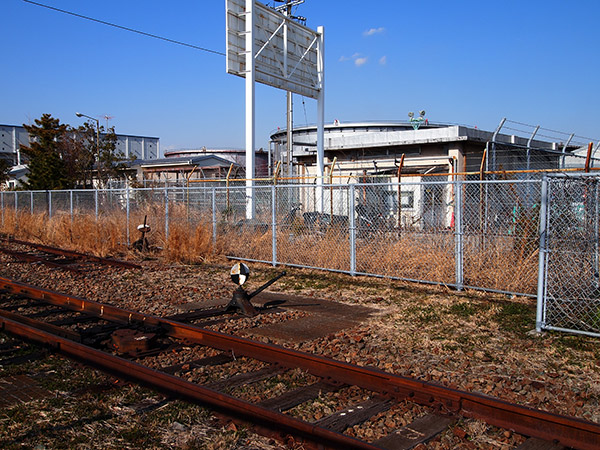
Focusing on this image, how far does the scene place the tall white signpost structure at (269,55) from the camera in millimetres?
18250

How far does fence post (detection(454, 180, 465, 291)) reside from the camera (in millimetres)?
9367

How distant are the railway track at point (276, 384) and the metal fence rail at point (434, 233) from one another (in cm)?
311

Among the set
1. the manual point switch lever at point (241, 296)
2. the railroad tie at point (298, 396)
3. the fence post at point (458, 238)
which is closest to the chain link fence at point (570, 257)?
the fence post at point (458, 238)

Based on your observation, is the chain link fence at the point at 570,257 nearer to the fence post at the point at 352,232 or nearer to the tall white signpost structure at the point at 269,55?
the fence post at the point at 352,232

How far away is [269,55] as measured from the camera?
19438 millimetres

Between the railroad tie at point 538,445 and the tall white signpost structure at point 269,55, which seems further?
the tall white signpost structure at point 269,55

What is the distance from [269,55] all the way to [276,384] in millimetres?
16166

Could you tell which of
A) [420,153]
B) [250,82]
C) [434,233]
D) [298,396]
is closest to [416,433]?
[298,396]

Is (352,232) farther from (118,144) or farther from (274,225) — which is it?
(118,144)

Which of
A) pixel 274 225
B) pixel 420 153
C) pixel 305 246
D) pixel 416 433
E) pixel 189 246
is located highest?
pixel 420 153

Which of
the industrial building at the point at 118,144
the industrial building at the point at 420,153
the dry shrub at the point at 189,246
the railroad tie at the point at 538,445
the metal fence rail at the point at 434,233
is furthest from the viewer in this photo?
the industrial building at the point at 118,144

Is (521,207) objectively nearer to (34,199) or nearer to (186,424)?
(186,424)

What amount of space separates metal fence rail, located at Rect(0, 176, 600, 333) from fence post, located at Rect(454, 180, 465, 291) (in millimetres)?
19

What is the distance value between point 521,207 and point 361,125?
3351 cm
